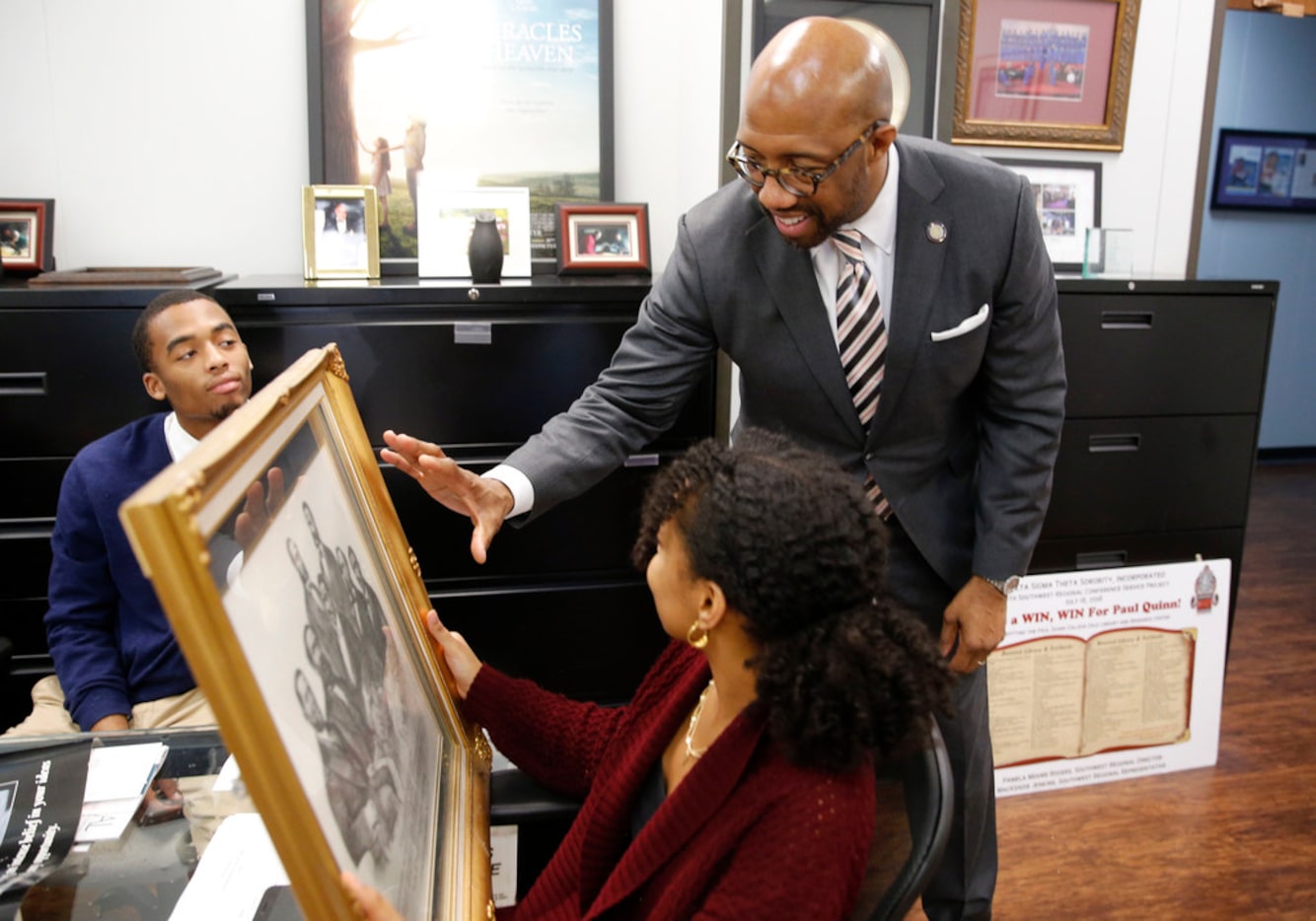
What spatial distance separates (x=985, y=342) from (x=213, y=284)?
1.65 m

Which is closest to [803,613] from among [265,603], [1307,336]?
[265,603]

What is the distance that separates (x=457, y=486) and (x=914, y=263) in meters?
0.78

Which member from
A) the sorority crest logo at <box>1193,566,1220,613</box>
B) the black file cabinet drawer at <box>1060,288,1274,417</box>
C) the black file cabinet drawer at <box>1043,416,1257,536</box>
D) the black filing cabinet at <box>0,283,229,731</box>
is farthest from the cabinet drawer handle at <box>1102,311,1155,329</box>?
the black filing cabinet at <box>0,283,229,731</box>

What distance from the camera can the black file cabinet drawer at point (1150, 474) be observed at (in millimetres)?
2461

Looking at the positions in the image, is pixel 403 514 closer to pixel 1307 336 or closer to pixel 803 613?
pixel 803 613

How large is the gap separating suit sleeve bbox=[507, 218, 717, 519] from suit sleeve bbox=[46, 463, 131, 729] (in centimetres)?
87

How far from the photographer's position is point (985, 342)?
1579 millimetres

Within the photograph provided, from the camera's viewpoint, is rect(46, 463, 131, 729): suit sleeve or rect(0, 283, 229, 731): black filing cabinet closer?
rect(46, 463, 131, 729): suit sleeve

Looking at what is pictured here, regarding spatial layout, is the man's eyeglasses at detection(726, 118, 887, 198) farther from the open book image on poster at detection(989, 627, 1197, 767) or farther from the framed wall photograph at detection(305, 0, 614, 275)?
the open book image on poster at detection(989, 627, 1197, 767)

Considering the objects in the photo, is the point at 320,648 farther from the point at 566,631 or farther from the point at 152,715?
the point at 566,631

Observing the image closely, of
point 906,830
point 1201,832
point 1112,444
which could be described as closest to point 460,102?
point 1112,444

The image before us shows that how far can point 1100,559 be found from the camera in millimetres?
2553

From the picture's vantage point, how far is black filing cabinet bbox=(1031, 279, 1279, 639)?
7.86ft

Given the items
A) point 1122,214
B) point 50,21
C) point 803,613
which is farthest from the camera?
point 1122,214
